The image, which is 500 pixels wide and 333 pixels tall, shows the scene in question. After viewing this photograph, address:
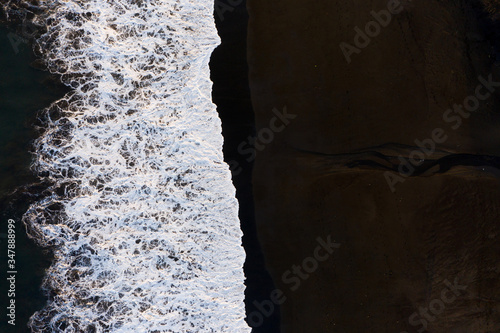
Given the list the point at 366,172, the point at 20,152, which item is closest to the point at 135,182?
the point at 20,152

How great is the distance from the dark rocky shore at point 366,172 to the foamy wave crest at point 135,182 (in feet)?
2.50

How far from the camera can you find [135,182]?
4.79 meters

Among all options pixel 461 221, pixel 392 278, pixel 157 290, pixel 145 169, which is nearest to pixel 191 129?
pixel 145 169

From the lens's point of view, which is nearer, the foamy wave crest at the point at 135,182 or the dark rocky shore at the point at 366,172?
the dark rocky shore at the point at 366,172

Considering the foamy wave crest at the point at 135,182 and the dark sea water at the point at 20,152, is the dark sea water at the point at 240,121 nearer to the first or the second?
the foamy wave crest at the point at 135,182

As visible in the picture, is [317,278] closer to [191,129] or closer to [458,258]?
[458,258]

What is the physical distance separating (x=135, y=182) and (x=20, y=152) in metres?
1.71

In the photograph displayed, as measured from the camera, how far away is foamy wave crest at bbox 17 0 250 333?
4758 mm

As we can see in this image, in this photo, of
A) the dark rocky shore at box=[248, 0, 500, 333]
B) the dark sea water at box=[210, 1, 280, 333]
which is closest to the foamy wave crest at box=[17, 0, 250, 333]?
the dark sea water at box=[210, 1, 280, 333]

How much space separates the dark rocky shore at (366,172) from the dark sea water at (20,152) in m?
3.19

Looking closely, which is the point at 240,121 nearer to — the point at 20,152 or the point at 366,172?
the point at 366,172

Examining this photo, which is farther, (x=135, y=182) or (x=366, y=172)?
(x=135, y=182)

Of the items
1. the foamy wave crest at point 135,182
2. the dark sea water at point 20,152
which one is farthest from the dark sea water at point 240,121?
the dark sea water at point 20,152

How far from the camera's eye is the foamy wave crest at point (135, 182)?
4758 mm
